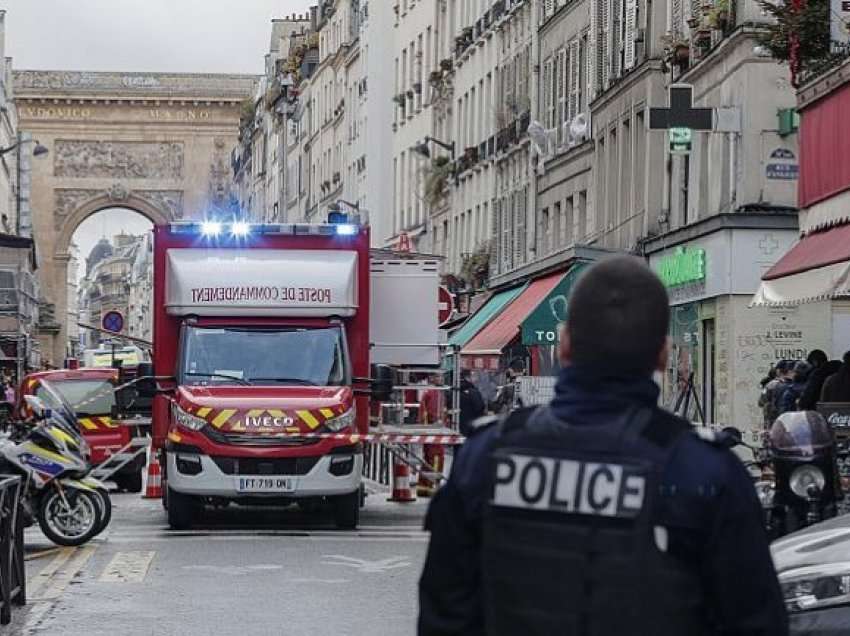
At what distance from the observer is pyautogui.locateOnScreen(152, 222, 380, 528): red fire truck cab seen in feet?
67.9

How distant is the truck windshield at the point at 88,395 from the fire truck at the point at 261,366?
285 inches

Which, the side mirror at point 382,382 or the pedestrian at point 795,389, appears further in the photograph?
the pedestrian at point 795,389

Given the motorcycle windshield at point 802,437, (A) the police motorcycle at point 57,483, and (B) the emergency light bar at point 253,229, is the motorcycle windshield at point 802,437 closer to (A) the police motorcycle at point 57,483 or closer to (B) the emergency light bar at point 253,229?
(A) the police motorcycle at point 57,483

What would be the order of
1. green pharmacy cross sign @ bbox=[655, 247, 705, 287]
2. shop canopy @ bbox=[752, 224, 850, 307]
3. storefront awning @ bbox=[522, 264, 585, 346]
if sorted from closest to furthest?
shop canopy @ bbox=[752, 224, 850, 307], green pharmacy cross sign @ bbox=[655, 247, 705, 287], storefront awning @ bbox=[522, 264, 585, 346]

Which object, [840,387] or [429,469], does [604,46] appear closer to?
[429,469]

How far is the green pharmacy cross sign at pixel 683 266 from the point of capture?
33.9m

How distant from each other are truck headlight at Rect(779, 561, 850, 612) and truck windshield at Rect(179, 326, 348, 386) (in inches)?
530

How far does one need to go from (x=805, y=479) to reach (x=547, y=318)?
100ft

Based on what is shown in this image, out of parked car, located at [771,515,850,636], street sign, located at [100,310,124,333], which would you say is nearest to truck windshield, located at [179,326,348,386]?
parked car, located at [771,515,850,636]

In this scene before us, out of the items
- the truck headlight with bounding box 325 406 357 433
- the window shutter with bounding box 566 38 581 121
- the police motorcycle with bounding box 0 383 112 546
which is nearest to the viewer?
the police motorcycle with bounding box 0 383 112 546

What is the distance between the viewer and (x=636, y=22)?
39094 mm

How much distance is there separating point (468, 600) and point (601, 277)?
2.23 ft

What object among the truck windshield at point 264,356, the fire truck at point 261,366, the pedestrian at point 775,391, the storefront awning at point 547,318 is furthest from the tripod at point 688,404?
→ the truck windshield at point 264,356

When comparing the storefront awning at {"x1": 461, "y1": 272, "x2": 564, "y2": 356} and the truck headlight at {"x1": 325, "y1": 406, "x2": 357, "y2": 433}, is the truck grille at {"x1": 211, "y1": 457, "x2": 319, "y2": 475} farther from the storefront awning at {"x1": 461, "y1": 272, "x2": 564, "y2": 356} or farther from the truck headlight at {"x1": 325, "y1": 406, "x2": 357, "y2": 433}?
the storefront awning at {"x1": 461, "y1": 272, "x2": 564, "y2": 356}
